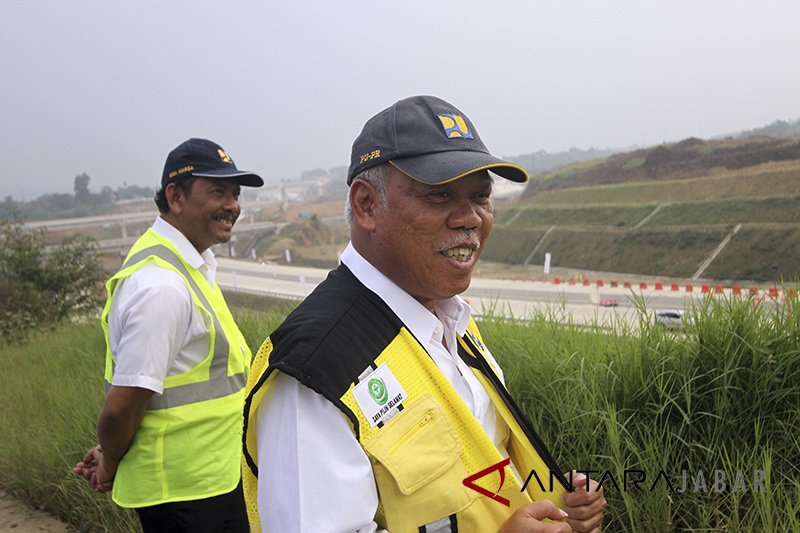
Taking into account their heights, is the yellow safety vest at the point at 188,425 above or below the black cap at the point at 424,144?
below

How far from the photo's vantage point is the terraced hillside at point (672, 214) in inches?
1686

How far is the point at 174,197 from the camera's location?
275cm

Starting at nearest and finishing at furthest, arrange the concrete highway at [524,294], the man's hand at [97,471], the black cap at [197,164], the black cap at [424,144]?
the black cap at [424,144], the man's hand at [97,471], the black cap at [197,164], the concrete highway at [524,294]

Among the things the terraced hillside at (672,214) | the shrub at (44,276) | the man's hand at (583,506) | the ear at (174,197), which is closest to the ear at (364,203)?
the man's hand at (583,506)

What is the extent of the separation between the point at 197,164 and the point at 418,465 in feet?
6.42

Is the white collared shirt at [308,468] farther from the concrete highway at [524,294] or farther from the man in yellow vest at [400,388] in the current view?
the concrete highway at [524,294]

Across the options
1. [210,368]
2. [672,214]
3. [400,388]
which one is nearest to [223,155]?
[210,368]

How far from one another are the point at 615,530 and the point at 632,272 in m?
48.6

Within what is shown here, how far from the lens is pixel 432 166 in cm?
136

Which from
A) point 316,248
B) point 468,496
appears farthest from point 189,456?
point 316,248

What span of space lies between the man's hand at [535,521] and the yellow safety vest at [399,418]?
69 mm

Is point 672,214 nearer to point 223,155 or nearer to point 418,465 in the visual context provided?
point 223,155

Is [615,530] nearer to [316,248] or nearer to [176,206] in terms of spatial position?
[176,206]

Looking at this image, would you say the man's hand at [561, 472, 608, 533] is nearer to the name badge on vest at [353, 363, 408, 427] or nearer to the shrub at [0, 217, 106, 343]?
the name badge on vest at [353, 363, 408, 427]
